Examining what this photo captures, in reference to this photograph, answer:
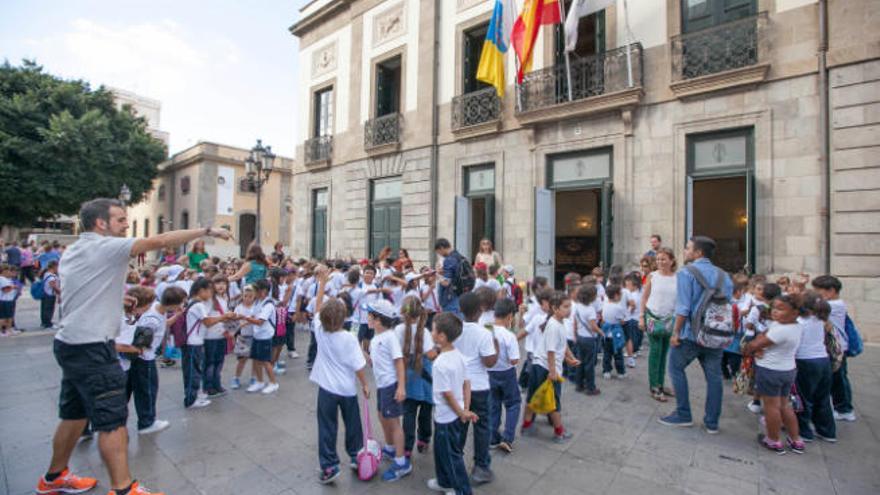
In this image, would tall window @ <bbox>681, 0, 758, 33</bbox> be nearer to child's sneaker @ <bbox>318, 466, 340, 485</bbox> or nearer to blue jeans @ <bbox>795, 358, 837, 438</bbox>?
blue jeans @ <bbox>795, 358, 837, 438</bbox>

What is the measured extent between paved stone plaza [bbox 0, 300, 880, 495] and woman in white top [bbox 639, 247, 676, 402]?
336 millimetres

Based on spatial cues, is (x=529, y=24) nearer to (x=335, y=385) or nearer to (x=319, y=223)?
(x=335, y=385)

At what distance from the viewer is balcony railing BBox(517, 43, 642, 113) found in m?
9.44

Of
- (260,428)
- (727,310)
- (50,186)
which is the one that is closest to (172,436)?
(260,428)

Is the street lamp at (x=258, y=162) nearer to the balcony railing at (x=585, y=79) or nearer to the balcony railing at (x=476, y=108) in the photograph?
the balcony railing at (x=476, y=108)

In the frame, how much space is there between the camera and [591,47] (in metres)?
11.6

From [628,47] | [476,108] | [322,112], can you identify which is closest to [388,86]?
[322,112]

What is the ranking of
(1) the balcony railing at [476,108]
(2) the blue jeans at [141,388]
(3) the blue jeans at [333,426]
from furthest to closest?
1. (1) the balcony railing at [476,108]
2. (2) the blue jeans at [141,388]
3. (3) the blue jeans at [333,426]

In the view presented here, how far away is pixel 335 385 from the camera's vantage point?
10.4 feet

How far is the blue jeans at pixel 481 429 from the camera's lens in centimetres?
310

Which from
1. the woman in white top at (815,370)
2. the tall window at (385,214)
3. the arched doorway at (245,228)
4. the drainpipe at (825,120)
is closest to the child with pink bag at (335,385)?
the woman in white top at (815,370)

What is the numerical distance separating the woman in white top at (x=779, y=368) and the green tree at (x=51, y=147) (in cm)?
2912

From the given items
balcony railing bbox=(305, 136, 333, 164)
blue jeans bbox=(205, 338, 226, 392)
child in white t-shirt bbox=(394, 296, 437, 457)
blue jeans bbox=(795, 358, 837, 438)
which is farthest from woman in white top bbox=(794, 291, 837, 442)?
balcony railing bbox=(305, 136, 333, 164)

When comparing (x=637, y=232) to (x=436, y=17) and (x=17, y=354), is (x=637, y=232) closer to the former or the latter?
(x=436, y=17)
